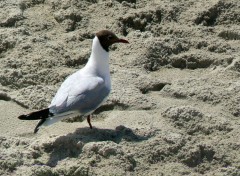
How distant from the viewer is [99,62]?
14.5 ft

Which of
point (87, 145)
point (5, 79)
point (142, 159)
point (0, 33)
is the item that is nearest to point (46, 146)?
point (87, 145)

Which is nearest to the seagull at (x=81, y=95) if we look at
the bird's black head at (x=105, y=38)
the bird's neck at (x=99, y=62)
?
the bird's neck at (x=99, y=62)

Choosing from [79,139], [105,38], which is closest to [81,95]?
[79,139]

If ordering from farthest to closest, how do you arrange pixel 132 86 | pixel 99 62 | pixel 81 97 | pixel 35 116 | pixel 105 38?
pixel 132 86
pixel 105 38
pixel 99 62
pixel 81 97
pixel 35 116

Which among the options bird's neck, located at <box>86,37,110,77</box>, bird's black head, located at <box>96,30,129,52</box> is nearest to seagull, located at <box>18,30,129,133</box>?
bird's neck, located at <box>86,37,110,77</box>

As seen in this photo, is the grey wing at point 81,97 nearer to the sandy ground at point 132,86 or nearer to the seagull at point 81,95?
A: the seagull at point 81,95

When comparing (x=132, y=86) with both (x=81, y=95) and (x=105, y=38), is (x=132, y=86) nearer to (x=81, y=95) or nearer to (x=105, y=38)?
(x=105, y=38)

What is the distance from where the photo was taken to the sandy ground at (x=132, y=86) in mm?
3965

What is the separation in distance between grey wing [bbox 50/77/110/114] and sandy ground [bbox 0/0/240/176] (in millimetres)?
150

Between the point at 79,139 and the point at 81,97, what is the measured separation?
25cm

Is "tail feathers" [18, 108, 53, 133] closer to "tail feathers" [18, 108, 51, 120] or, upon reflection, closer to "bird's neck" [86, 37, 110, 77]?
"tail feathers" [18, 108, 51, 120]

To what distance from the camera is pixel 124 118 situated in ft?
14.4

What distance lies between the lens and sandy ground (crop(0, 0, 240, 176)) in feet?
13.0

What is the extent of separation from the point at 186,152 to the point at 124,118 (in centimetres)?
50
